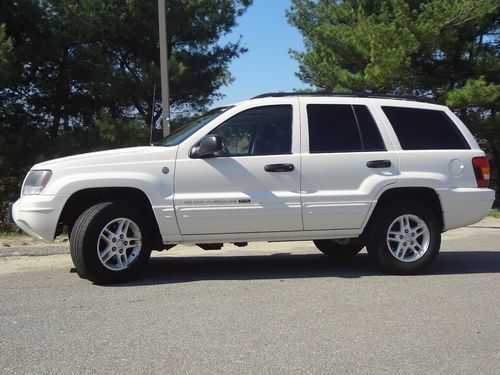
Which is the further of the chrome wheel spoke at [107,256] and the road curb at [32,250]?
the road curb at [32,250]

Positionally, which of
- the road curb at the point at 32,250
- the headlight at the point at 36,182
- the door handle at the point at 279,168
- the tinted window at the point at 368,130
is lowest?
the road curb at the point at 32,250

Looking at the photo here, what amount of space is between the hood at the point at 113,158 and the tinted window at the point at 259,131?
0.64 metres

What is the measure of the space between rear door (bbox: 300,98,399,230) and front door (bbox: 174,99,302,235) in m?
0.16

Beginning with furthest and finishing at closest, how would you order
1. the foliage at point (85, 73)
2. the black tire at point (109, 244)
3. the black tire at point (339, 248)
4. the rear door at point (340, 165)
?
the foliage at point (85, 73)
the black tire at point (339, 248)
the rear door at point (340, 165)
the black tire at point (109, 244)

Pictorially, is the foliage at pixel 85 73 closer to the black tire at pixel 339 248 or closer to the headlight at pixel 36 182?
the black tire at pixel 339 248

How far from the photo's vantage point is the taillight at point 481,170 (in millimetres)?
6953

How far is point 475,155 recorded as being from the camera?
23.0 feet

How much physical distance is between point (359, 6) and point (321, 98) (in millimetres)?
14892

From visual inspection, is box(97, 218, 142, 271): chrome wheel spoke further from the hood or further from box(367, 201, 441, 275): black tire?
box(367, 201, 441, 275): black tire

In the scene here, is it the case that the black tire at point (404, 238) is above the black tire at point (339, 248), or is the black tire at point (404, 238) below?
above

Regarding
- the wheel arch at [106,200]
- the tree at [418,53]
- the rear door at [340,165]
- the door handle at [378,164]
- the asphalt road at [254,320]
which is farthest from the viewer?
the tree at [418,53]

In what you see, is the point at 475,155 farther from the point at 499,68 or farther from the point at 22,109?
the point at 499,68

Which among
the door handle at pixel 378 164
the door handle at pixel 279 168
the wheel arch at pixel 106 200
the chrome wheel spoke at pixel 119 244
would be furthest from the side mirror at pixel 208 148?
the door handle at pixel 378 164

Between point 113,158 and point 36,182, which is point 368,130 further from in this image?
point 36,182
